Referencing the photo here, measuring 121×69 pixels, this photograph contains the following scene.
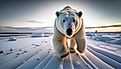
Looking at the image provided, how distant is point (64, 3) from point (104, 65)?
24.4 inches

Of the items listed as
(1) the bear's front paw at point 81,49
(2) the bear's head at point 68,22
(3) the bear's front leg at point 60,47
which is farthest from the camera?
(1) the bear's front paw at point 81,49

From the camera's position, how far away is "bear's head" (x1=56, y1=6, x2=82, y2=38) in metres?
0.90

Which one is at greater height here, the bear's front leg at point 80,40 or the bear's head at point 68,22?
the bear's head at point 68,22

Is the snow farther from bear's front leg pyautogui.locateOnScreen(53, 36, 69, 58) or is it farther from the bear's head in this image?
the bear's head

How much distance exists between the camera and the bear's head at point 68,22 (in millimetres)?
900

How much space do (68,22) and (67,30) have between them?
0.15 ft

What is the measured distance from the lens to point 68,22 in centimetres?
92

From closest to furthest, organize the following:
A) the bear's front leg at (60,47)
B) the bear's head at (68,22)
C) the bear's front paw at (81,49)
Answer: the bear's head at (68,22)
the bear's front leg at (60,47)
the bear's front paw at (81,49)

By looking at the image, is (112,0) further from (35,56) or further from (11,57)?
(11,57)

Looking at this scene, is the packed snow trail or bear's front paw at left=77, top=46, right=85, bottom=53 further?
bear's front paw at left=77, top=46, right=85, bottom=53

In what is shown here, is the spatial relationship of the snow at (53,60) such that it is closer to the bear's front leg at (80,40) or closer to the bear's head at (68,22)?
the bear's front leg at (80,40)

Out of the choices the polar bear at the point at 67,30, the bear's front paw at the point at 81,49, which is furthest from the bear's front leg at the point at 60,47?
the bear's front paw at the point at 81,49

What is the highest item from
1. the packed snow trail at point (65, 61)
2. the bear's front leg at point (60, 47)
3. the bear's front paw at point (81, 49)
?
the bear's front leg at point (60, 47)

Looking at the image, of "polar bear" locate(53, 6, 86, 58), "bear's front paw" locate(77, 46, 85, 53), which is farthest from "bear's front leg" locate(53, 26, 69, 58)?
"bear's front paw" locate(77, 46, 85, 53)
